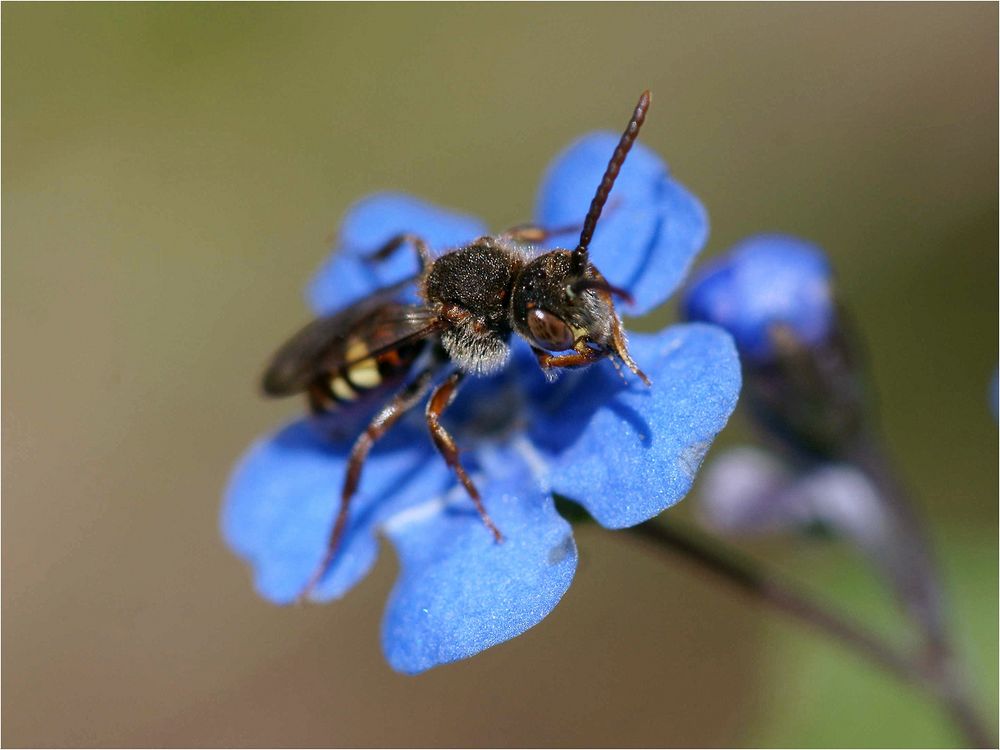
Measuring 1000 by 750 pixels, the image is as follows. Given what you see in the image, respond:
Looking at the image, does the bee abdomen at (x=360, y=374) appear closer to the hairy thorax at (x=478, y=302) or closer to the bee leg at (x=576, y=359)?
the hairy thorax at (x=478, y=302)

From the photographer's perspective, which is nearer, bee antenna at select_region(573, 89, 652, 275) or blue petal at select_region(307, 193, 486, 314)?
bee antenna at select_region(573, 89, 652, 275)

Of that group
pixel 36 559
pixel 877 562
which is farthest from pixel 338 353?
pixel 36 559

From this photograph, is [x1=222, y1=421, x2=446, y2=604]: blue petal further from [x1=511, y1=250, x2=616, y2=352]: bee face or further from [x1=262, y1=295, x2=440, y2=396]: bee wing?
[x1=511, y1=250, x2=616, y2=352]: bee face

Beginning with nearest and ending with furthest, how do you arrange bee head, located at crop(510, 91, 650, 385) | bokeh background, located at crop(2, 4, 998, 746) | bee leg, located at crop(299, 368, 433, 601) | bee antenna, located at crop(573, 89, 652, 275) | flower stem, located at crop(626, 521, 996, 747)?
bee antenna, located at crop(573, 89, 652, 275) < bee head, located at crop(510, 91, 650, 385) < bee leg, located at crop(299, 368, 433, 601) < flower stem, located at crop(626, 521, 996, 747) < bokeh background, located at crop(2, 4, 998, 746)

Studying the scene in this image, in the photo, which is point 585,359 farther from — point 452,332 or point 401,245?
point 401,245

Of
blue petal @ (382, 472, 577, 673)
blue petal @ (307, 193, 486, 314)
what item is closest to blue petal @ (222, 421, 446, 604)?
blue petal @ (382, 472, 577, 673)

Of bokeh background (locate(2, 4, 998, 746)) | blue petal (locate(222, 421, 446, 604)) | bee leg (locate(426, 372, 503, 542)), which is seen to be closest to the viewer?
bee leg (locate(426, 372, 503, 542))

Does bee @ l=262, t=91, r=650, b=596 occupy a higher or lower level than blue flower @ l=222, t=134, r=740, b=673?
higher

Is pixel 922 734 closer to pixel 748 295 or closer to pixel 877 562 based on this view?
pixel 877 562
